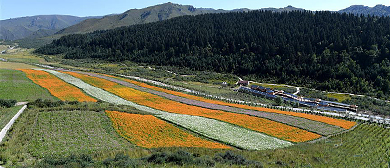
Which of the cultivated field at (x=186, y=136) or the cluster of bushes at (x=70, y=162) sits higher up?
the cluster of bushes at (x=70, y=162)

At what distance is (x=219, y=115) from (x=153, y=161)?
2264 centimetres

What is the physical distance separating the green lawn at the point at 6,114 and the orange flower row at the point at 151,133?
10482 millimetres

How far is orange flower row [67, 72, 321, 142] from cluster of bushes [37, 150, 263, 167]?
1263 cm

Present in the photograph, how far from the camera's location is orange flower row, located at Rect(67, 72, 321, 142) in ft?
104

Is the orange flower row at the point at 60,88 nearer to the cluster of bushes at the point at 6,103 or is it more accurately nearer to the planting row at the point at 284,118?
the cluster of bushes at the point at 6,103

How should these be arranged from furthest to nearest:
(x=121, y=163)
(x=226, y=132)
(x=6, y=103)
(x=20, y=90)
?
1. (x=20, y=90)
2. (x=6, y=103)
3. (x=226, y=132)
4. (x=121, y=163)

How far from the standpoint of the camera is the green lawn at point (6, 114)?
2630 centimetres

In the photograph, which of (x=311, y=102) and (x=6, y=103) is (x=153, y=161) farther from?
(x=311, y=102)

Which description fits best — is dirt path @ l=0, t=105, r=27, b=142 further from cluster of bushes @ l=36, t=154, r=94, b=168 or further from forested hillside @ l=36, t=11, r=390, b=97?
forested hillside @ l=36, t=11, r=390, b=97

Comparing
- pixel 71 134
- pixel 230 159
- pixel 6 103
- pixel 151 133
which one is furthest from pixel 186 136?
pixel 6 103

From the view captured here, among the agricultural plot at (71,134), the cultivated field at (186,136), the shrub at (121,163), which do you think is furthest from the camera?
the agricultural plot at (71,134)

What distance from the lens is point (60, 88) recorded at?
170 feet

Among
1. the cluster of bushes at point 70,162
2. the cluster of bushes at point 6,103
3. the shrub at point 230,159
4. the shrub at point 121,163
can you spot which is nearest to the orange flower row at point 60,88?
the cluster of bushes at point 6,103

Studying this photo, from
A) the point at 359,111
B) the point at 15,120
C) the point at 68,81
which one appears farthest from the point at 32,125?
the point at 359,111
